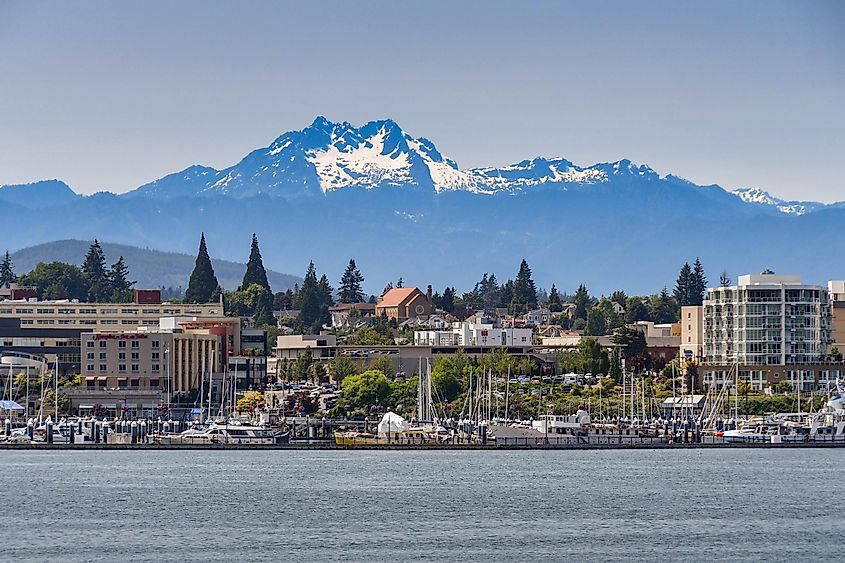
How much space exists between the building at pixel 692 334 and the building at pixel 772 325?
6.40m

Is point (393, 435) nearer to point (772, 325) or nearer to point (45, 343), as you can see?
point (772, 325)

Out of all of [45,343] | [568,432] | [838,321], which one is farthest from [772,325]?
[45,343]

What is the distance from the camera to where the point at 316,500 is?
284 ft

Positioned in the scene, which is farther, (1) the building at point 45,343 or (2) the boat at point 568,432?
(1) the building at point 45,343

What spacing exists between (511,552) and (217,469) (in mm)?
43763

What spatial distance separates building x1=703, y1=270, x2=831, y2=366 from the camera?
15600 centimetres

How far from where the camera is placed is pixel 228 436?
130 m

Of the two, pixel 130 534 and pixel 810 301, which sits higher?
pixel 810 301

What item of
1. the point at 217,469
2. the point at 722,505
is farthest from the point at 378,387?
the point at 722,505

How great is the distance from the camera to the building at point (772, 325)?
156 metres

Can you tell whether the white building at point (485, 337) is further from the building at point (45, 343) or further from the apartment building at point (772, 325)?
the building at point (45, 343)

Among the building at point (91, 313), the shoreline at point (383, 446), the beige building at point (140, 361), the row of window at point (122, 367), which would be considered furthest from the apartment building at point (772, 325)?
the building at point (91, 313)

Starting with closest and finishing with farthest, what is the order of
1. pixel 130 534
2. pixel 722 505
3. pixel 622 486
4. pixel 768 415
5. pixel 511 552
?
pixel 511 552
pixel 130 534
pixel 722 505
pixel 622 486
pixel 768 415

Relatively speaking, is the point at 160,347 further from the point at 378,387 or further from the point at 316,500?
the point at 316,500
